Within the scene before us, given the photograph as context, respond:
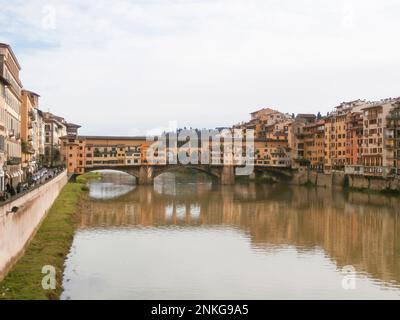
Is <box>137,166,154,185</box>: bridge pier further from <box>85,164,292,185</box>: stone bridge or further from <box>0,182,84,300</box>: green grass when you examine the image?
<box>0,182,84,300</box>: green grass

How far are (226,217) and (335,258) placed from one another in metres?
14.4

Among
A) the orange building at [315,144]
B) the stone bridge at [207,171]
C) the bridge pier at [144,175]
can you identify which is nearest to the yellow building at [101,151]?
the stone bridge at [207,171]

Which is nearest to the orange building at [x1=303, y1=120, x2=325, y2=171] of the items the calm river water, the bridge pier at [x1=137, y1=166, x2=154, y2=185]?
the bridge pier at [x1=137, y1=166, x2=154, y2=185]

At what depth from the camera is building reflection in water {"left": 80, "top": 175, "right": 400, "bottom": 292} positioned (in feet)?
82.2

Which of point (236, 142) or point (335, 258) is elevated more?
point (236, 142)

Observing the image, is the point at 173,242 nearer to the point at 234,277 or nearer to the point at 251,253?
the point at 251,253

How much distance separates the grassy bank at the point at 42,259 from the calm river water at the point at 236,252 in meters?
0.52

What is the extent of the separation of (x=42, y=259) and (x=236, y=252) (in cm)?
851

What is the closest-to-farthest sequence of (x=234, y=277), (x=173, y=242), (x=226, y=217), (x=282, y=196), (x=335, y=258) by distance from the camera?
(x=234, y=277) < (x=335, y=258) < (x=173, y=242) < (x=226, y=217) < (x=282, y=196)

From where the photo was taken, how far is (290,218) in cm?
3622

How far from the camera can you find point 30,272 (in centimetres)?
1748

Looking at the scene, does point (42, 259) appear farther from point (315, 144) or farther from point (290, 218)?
point (315, 144)
